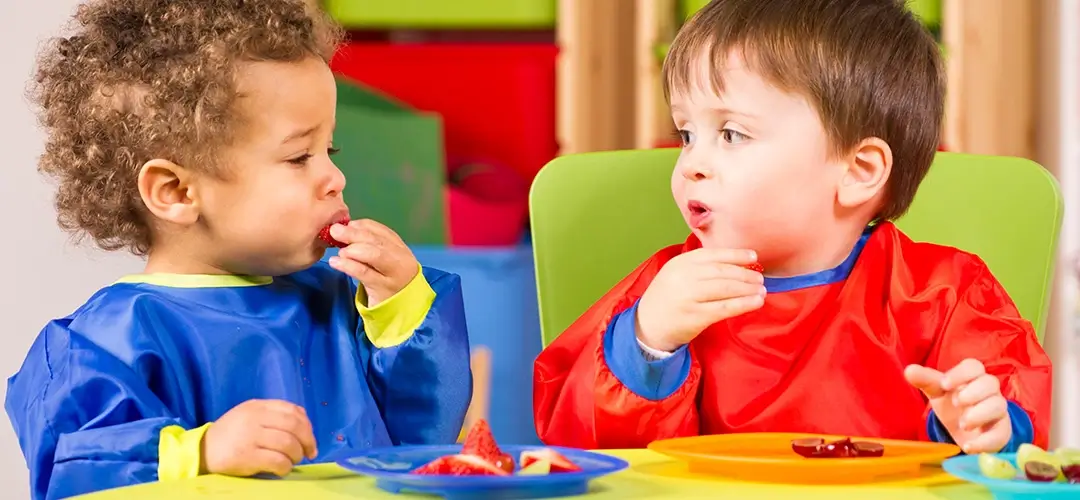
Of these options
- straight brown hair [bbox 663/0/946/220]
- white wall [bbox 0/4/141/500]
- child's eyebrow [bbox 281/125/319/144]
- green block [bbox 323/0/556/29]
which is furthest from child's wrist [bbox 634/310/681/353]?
green block [bbox 323/0/556/29]

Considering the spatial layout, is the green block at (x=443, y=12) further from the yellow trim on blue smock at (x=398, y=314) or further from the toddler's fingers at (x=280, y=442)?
the toddler's fingers at (x=280, y=442)

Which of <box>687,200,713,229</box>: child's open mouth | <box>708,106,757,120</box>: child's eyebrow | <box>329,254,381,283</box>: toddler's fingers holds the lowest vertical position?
<box>329,254,381,283</box>: toddler's fingers

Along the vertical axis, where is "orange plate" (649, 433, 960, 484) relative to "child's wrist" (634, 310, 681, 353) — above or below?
below

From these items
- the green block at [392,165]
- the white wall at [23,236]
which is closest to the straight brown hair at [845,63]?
the white wall at [23,236]

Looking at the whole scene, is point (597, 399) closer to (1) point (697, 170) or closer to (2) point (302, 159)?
(1) point (697, 170)

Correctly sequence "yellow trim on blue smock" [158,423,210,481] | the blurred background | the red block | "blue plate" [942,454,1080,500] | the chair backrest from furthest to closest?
the red block → the blurred background → the chair backrest → "yellow trim on blue smock" [158,423,210,481] → "blue plate" [942,454,1080,500]

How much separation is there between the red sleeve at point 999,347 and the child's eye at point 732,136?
0.79 feet

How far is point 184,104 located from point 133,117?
0.05 m

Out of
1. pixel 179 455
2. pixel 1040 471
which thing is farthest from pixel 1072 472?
pixel 179 455

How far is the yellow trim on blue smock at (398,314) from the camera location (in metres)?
1.19

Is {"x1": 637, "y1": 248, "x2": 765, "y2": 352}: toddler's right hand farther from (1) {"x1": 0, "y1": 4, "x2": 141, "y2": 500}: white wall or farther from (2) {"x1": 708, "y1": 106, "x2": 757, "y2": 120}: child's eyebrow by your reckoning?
(1) {"x1": 0, "y1": 4, "x2": 141, "y2": 500}: white wall

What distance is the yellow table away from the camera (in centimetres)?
77

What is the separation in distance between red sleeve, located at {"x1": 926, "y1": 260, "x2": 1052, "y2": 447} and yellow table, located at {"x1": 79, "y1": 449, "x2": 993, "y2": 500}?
26 cm

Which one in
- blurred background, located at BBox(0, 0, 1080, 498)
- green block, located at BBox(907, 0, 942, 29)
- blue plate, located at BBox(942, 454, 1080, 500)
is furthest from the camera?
green block, located at BBox(907, 0, 942, 29)
